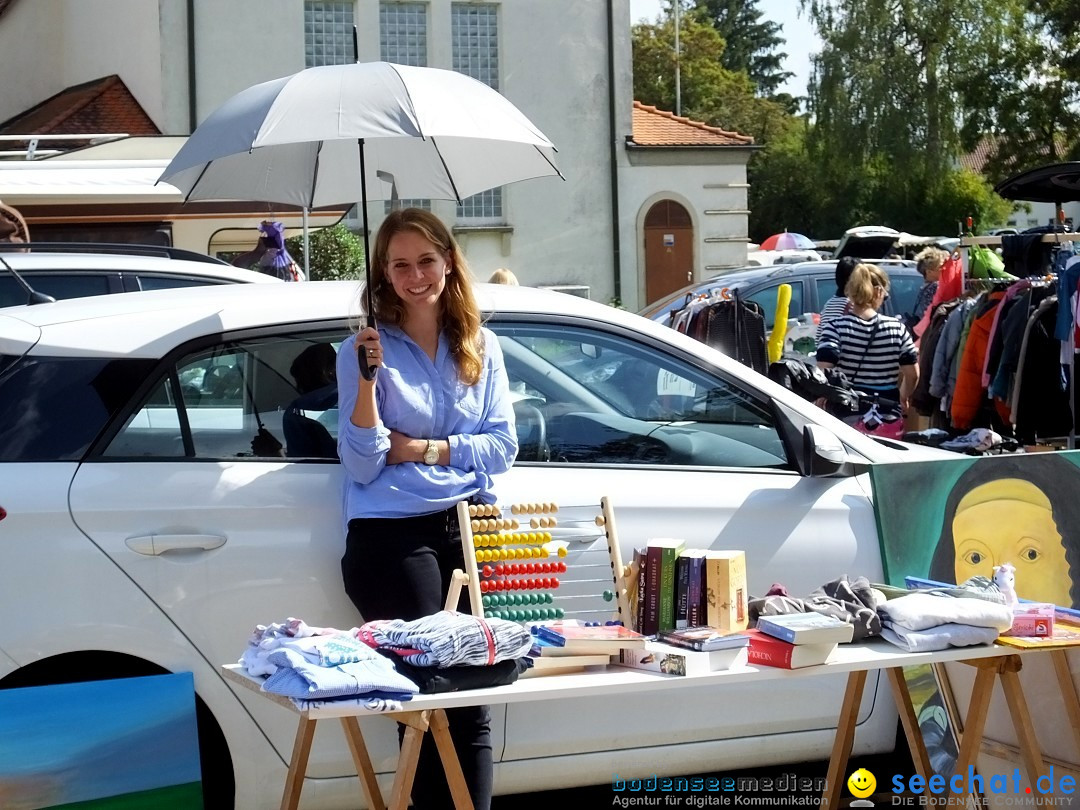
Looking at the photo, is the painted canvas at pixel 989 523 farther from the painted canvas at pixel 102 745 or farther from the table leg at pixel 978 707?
the painted canvas at pixel 102 745

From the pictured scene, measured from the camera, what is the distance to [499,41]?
28844 mm

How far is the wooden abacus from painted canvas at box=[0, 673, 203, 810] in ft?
2.57

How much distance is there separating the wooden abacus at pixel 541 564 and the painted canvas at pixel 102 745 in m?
0.78

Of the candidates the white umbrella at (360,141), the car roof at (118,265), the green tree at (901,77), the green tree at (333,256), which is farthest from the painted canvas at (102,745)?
the green tree at (901,77)

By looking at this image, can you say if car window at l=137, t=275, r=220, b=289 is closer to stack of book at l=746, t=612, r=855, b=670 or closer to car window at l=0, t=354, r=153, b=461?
car window at l=0, t=354, r=153, b=461

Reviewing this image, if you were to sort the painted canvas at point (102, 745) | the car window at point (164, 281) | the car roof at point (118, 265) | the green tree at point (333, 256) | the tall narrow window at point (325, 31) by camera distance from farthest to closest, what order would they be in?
1. the tall narrow window at point (325, 31)
2. the green tree at point (333, 256)
3. the car window at point (164, 281)
4. the car roof at point (118, 265)
5. the painted canvas at point (102, 745)

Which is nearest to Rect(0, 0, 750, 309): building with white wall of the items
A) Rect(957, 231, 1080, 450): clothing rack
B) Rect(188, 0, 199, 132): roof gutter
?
Rect(188, 0, 199, 132): roof gutter

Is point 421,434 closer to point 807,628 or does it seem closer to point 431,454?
point 431,454

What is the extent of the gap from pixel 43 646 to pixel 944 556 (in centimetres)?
266

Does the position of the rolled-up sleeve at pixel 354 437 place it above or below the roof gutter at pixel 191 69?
below

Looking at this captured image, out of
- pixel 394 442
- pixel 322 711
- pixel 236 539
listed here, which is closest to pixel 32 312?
Result: pixel 236 539

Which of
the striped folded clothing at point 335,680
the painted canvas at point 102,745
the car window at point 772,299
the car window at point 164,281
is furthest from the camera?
the car window at point 772,299

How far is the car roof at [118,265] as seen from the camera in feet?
22.2

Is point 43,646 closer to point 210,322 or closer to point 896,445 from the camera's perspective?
point 210,322
